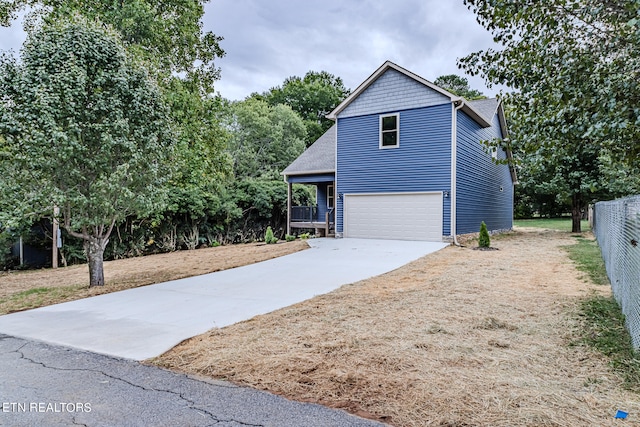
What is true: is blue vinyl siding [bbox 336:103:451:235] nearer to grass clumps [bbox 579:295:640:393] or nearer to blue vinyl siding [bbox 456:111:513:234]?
blue vinyl siding [bbox 456:111:513:234]

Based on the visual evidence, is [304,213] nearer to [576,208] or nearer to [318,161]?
[318,161]

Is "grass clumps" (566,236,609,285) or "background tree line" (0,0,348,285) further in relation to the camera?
"grass clumps" (566,236,609,285)

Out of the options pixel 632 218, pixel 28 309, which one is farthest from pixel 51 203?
pixel 632 218

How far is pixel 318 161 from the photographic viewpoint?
18031 millimetres

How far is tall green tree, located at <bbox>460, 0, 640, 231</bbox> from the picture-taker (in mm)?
3887

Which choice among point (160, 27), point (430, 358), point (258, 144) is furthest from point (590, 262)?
point (258, 144)

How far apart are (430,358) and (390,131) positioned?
1225 centimetres

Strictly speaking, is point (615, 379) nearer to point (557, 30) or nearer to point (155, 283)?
point (557, 30)

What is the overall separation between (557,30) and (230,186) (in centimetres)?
1566

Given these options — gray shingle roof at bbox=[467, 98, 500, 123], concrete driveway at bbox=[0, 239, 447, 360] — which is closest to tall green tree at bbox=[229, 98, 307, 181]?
gray shingle roof at bbox=[467, 98, 500, 123]

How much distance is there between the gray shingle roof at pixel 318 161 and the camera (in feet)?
56.9

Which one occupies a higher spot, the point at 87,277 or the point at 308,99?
the point at 308,99

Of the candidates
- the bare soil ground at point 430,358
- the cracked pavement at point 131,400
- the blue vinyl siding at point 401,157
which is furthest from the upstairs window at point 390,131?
the cracked pavement at point 131,400

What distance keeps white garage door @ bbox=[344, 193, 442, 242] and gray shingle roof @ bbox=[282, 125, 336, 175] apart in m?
2.14
